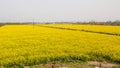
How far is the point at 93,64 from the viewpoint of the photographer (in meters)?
7.80

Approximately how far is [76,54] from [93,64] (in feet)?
4.12

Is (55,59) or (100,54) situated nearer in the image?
(55,59)

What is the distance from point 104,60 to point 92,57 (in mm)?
451

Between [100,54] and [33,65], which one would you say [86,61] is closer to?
[100,54]

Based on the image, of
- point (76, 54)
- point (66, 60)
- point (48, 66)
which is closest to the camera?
point (48, 66)

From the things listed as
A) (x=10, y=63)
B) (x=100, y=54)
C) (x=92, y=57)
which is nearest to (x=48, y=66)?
(x=10, y=63)

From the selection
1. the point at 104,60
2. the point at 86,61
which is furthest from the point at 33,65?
the point at 104,60

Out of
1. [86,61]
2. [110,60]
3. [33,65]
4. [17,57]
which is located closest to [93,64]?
[86,61]

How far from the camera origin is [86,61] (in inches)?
326

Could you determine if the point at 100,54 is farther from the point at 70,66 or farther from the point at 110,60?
the point at 70,66

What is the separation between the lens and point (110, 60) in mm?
8555

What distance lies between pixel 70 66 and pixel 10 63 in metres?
1.95

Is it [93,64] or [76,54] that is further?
Answer: [76,54]

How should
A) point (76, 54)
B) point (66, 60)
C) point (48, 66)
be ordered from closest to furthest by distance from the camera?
point (48, 66) → point (66, 60) → point (76, 54)
